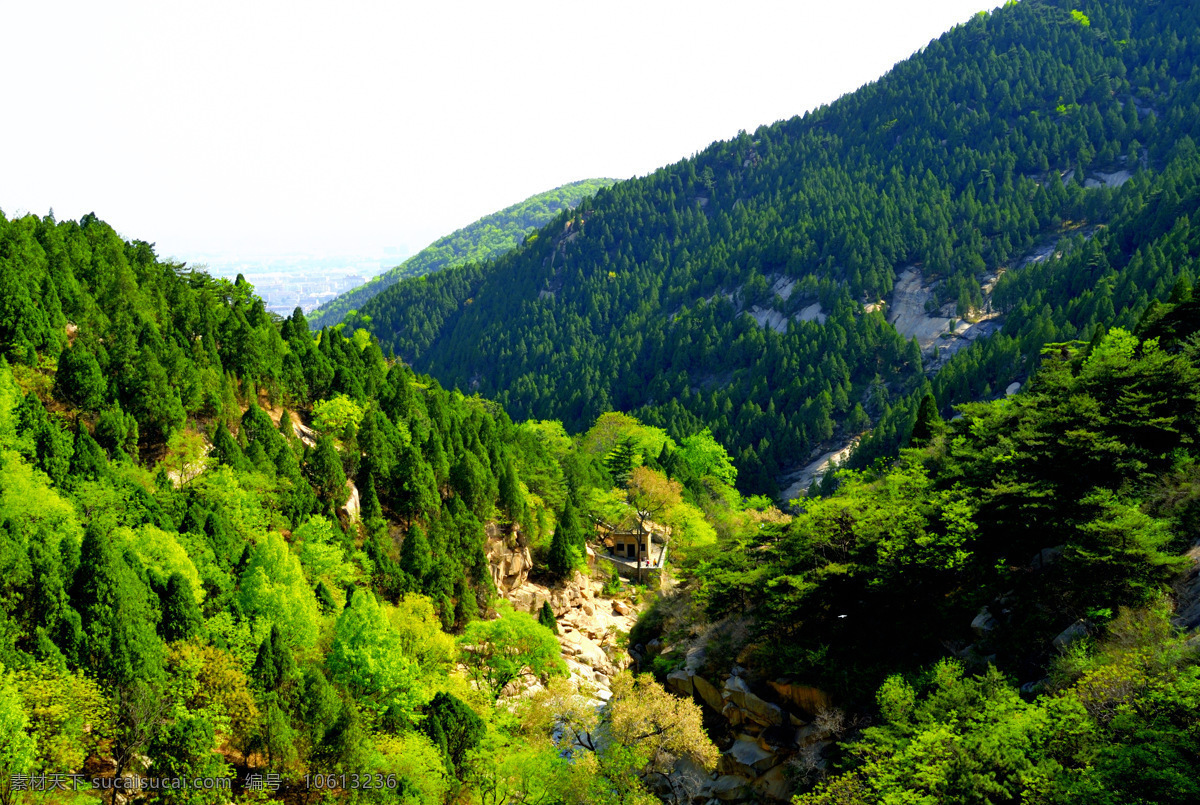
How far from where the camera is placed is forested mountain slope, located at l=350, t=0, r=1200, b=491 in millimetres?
116500

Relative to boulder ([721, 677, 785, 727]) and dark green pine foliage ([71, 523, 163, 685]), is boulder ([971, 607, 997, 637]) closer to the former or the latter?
boulder ([721, 677, 785, 727])

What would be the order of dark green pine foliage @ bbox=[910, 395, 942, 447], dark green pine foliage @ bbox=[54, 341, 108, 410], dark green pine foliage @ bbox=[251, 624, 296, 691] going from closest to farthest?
dark green pine foliage @ bbox=[251, 624, 296, 691], dark green pine foliage @ bbox=[54, 341, 108, 410], dark green pine foliage @ bbox=[910, 395, 942, 447]

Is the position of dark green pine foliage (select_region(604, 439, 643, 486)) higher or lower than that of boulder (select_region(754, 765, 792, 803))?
higher

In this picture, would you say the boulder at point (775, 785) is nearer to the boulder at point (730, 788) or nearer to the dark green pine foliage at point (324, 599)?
the boulder at point (730, 788)

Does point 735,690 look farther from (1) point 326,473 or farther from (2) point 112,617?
(1) point 326,473

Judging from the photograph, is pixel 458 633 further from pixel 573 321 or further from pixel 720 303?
pixel 573 321

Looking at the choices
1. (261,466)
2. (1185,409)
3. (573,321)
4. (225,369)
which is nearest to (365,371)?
(225,369)

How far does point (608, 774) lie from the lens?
30.0m

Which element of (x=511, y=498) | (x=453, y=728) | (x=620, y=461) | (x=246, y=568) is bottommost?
(x=620, y=461)

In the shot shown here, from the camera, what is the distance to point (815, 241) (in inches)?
5650

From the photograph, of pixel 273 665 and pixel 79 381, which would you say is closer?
pixel 273 665

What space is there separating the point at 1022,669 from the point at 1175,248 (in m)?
79.5

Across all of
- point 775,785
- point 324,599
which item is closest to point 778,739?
point 775,785

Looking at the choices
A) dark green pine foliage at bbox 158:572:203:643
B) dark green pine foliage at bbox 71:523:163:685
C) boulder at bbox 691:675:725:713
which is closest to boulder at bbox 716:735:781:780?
boulder at bbox 691:675:725:713
